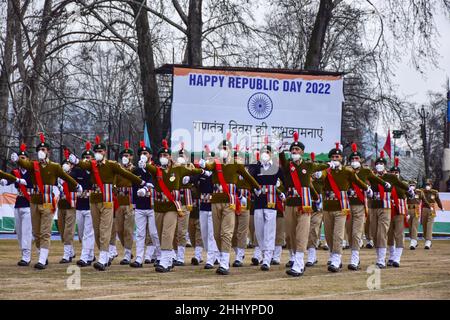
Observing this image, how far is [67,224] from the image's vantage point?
66.5ft

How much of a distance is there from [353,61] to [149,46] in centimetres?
1638

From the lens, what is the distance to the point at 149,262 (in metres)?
19.9

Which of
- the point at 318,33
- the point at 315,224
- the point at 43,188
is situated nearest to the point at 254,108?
the point at 318,33

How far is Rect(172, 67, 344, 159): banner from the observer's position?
2675 cm

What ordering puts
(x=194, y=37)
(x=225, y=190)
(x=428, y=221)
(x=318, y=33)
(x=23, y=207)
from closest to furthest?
1. (x=225, y=190)
2. (x=23, y=207)
3. (x=428, y=221)
4. (x=194, y=37)
5. (x=318, y=33)

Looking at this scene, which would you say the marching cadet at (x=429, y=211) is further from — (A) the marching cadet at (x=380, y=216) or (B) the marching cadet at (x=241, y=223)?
(B) the marching cadet at (x=241, y=223)

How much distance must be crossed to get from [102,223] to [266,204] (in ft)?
9.15

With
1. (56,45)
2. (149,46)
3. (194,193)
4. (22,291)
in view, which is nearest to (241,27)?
(149,46)

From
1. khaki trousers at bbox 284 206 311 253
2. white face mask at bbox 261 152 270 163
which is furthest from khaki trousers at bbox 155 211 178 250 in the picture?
khaki trousers at bbox 284 206 311 253

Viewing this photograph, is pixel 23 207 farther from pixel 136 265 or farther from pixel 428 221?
pixel 428 221

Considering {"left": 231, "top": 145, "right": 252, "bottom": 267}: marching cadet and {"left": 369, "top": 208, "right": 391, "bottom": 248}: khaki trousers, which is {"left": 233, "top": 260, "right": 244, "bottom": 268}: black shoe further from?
{"left": 369, "top": 208, "right": 391, "bottom": 248}: khaki trousers

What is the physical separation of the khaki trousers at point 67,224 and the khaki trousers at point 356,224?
5.01 m

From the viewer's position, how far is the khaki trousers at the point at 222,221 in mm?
17587
